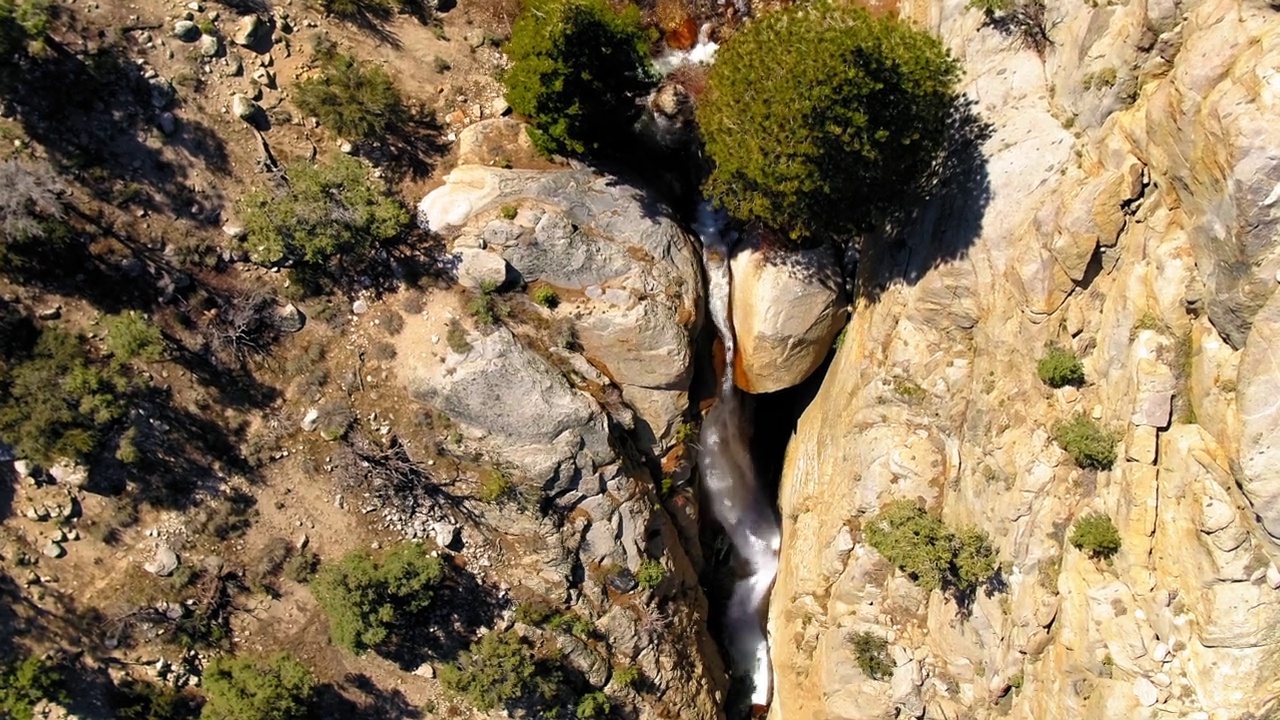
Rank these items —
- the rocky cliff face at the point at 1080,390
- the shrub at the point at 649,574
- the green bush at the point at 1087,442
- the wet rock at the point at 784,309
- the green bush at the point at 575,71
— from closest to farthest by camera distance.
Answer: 1. the rocky cliff face at the point at 1080,390
2. the green bush at the point at 1087,442
3. the green bush at the point at 575,71
4. the shrub at the point at 649,574
5. the wet rock at the point at 784,309

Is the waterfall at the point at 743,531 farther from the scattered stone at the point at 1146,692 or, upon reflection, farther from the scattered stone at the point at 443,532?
the scattered stone at the point at 1146,692

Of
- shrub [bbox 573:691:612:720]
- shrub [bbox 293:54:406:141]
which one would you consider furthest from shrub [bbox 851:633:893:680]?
shrub [bbox 293:54:406:141]

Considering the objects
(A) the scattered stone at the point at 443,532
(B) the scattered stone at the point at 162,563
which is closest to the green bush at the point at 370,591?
(A) the scattered stone at the point at 443,532

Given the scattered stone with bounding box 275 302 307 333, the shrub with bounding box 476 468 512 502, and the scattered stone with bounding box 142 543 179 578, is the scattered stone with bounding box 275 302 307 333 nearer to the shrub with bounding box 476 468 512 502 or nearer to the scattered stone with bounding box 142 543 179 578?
the scattered stone with bounding box 142 543 179 578

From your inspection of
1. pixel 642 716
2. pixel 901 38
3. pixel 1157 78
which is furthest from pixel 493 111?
pixel 642 716

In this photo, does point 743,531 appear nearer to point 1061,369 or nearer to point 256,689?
point 1061,369

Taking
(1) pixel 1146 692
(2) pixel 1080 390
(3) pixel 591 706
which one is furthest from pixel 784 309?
(3) pixel 591 706
